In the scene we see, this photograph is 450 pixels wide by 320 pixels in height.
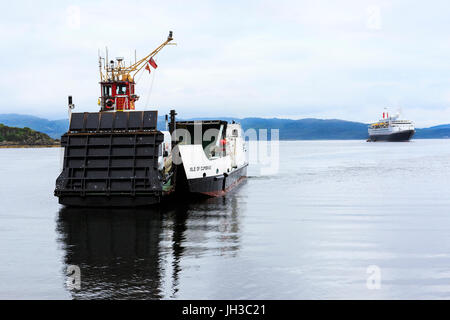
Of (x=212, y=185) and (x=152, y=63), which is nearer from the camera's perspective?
(x=212, y=185)

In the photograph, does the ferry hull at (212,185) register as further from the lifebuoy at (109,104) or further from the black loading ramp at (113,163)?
the lifebuoy at (109,104)

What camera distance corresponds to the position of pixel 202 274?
13969 mm

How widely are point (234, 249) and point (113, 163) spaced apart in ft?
41.3

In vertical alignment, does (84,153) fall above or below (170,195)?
above

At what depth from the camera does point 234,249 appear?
1742 cm

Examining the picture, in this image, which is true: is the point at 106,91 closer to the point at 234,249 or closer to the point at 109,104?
the point at 109,104

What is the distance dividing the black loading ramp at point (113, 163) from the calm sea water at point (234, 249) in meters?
1.00

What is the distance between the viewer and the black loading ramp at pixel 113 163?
88.7 ft

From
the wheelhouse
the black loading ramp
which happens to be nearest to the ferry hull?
the black loading ramp

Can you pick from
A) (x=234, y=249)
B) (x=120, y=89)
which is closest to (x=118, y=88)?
(x=120, y=89)

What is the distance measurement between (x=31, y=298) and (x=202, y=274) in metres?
4.60
